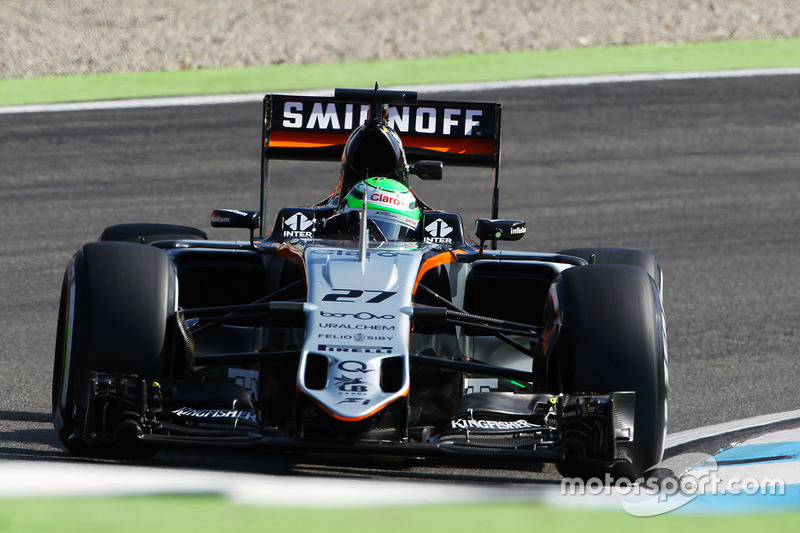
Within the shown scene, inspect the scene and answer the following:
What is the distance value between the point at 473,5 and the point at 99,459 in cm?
1297

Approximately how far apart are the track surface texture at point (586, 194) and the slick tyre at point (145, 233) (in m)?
0.85

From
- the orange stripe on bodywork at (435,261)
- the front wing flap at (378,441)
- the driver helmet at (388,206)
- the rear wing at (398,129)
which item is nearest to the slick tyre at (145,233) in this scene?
the rear wing at (398,129)

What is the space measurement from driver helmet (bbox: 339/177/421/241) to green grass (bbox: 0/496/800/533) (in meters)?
2.68

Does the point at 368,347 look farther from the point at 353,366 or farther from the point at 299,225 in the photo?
the point at 299,225

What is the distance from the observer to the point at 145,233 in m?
7.62

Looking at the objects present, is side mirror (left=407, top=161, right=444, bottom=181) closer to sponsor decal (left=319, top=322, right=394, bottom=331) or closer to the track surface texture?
the track surface texture

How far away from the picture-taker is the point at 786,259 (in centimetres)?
1072

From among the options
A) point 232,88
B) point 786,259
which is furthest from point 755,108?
point 232,88

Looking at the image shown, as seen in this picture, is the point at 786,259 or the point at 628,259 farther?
the point at 786,259

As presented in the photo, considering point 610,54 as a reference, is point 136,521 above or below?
below

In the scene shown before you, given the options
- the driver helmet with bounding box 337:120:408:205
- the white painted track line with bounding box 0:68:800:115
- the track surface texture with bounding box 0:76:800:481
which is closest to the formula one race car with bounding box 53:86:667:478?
the driver helmet with bounding box 337:120:408:205

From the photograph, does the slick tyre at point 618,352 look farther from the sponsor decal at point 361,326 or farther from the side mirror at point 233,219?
the side mirror at point 233,219

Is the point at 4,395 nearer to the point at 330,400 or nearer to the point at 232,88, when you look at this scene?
the point at 330,400

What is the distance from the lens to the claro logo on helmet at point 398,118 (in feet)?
26.6
